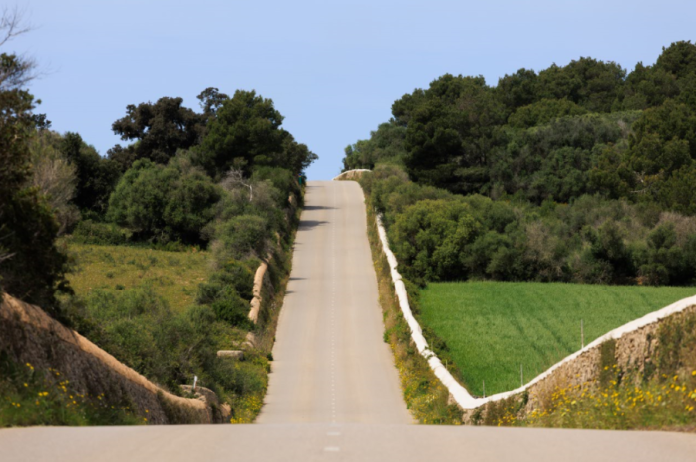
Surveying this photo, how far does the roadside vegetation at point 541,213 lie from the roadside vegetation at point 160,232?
8519 millimetres

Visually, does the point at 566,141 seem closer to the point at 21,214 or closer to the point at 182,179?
the point at 182,179

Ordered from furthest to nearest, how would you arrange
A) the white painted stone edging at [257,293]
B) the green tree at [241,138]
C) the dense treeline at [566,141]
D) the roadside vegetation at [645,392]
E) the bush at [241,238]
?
the green tree at [241,138], the dense treeline at [566,141], the bush at [241,238], the white painted stone edging at [257,293], the roadside vegetation at [645,392]

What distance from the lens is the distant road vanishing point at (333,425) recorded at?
9016mm

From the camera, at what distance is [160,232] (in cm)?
6122

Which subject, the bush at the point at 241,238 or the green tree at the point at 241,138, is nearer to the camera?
the bush at the point at 241,238

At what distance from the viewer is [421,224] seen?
188 feet

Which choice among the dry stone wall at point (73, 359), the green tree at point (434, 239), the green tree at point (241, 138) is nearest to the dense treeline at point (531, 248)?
the green tree at point (434, 239)

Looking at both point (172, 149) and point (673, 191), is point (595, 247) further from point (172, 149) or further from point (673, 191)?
point (172, 149)

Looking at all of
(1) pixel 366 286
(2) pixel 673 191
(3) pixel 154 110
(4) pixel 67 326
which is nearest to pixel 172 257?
(1) pixel 366 286

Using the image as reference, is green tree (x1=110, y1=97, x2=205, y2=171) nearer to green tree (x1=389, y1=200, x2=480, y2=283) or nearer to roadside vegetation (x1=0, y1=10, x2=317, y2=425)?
roadside vegetation (x1=0, y1=10, x2=317, y2=425)

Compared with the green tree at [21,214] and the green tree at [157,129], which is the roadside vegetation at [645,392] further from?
the green tree at [157,129]

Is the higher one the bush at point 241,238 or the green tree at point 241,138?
the green tree at point 241,138

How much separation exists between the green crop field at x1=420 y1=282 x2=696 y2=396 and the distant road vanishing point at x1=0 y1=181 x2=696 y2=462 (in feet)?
10.6

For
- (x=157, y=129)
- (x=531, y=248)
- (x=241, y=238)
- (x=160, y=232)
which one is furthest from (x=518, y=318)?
(x=157, y=129)
